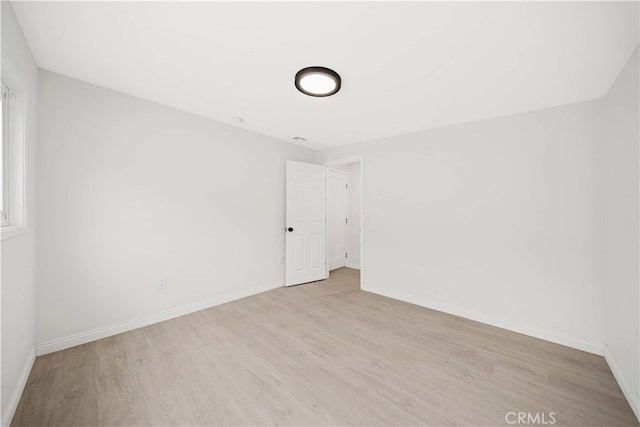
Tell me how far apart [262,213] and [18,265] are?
2.46m

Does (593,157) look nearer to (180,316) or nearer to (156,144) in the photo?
(156,144)

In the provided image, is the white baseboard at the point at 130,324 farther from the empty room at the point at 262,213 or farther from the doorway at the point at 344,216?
the doorway at the point at 344,216

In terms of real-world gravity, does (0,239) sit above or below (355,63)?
below

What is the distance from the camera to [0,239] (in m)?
1.27

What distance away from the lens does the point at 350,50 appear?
1727mm

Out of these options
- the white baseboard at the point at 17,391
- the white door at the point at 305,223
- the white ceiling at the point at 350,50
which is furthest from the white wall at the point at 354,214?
the white baseboard at the point at 17,391

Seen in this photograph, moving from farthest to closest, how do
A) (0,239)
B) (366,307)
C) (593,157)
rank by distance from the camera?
(366,307) < (593,157) < (0,239)

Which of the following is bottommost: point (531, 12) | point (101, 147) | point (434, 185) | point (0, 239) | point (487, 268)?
point (487, 268)

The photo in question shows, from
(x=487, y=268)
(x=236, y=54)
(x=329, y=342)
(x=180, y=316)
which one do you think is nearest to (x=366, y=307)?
(x=329, y=342)

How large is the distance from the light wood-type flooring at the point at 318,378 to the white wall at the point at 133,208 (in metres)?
0.42

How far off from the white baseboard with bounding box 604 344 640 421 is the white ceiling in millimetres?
2285

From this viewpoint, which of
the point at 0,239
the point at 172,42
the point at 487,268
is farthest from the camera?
the point at 487,268

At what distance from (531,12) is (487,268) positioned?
8.01ft
